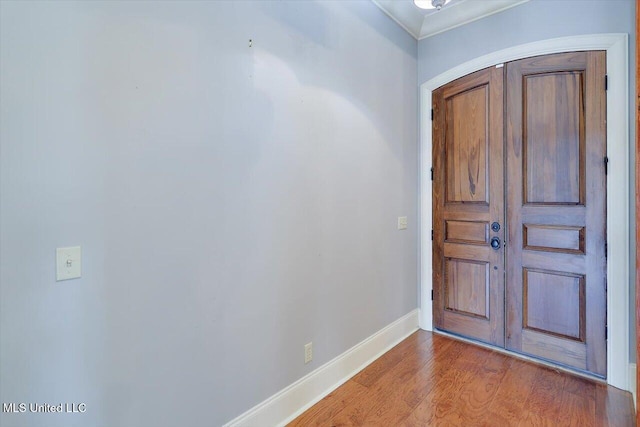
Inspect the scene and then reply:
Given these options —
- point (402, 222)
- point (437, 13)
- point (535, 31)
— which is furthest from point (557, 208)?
point (437, 13)

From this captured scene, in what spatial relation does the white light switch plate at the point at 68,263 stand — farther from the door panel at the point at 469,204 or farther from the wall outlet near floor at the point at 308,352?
the door panel at the point at 469,204

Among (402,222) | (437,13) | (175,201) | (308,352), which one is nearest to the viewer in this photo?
(175,201)

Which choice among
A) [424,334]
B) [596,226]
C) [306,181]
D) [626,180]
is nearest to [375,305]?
[424,334]

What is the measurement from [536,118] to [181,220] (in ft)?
8.63

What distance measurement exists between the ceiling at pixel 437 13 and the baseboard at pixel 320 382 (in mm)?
2687

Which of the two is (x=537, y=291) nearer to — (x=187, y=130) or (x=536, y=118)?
(x=536, y=118)

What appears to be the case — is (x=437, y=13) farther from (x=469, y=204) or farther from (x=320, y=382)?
(x=320, y=382)

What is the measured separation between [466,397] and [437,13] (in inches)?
121

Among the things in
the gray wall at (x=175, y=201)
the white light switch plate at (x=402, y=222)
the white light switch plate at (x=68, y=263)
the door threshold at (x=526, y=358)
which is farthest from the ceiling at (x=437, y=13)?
the door threshold at (x=526, y=358)

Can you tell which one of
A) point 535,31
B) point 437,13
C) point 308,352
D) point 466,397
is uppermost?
point 437,13

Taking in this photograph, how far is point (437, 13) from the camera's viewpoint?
2.75 meters

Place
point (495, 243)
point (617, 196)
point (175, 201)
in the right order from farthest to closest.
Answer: point (495, 243) → point (617, 196) → point (175, 201)

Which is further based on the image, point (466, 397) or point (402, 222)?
point (402, 222)

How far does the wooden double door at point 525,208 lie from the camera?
86.7 inches
